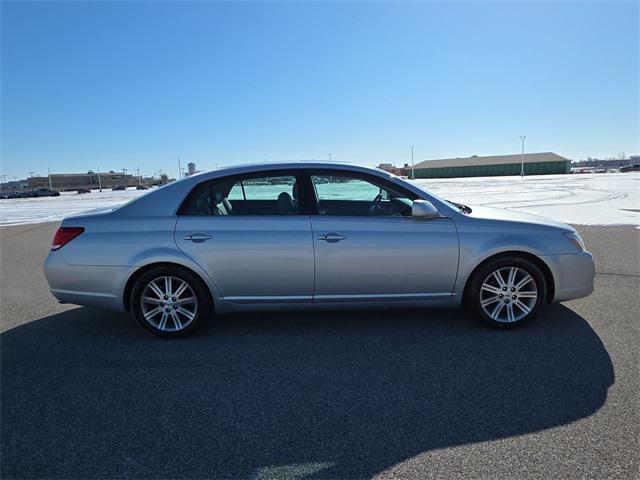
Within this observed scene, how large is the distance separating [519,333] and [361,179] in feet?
6.99

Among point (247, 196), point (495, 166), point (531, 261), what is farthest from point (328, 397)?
point (495, 166)

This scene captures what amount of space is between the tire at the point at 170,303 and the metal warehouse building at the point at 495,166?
10402cm

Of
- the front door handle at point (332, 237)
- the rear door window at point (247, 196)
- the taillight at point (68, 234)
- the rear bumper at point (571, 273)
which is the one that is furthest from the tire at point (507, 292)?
the taillight at point (68, 234)

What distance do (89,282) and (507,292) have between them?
4.05 m

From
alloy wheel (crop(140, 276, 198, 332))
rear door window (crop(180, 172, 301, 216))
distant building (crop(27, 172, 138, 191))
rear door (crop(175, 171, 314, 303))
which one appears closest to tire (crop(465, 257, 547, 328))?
rear door (crop(175, 171, 314, 303))

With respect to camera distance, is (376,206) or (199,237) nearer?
(199,237)

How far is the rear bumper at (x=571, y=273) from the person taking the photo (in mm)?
4129

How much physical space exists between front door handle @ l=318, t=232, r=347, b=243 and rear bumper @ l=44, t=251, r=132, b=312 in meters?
1.85

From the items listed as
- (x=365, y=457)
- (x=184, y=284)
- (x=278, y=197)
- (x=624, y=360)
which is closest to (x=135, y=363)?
(x=184, y=284)

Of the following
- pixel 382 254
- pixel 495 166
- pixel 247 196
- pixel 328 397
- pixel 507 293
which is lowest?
pixel 328 397

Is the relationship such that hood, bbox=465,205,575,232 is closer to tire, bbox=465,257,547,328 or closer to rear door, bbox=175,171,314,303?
tire, bbox=465,257,547,328

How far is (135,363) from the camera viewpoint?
11.9 feet

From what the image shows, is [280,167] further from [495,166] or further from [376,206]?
[495,166]

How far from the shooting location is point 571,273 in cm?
415
